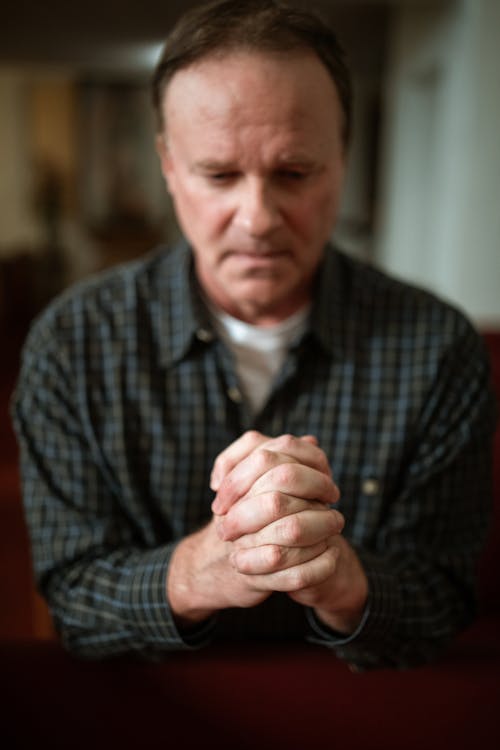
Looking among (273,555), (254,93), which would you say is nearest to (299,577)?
(273,555)

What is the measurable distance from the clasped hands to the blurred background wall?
9.06 ft

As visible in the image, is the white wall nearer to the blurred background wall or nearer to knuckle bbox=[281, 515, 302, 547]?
the blurred background wall

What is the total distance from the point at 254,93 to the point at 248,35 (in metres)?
0.08

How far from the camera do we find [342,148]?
1.11 m

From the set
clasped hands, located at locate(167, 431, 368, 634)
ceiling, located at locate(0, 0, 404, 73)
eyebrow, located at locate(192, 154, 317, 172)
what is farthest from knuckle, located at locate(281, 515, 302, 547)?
ceiling, located at locate(0, 0, 404, 73)

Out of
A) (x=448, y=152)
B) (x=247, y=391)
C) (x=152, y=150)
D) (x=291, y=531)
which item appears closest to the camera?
(x=291, y=531)

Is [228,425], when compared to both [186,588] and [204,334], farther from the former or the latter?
[186,588]

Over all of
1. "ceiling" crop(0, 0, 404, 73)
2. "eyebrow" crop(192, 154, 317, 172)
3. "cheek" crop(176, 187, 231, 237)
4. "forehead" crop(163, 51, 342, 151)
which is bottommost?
"cheek" crop(176, 187, 231, 237)

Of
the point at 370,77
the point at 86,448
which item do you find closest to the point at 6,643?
the point at 86,448

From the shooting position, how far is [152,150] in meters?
9.14

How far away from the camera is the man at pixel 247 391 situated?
98 cm

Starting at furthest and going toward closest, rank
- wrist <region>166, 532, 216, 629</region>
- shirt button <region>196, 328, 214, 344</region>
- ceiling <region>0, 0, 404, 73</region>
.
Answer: ceiling <region>0, 0, 404, 73</region> < shirt button <region>196, 328, 214, 344</region> < wrist <region>166, 532, 216, 629</region>

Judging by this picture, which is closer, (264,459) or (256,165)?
(264,459)

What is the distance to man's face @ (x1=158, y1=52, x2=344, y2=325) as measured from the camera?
0.97m
